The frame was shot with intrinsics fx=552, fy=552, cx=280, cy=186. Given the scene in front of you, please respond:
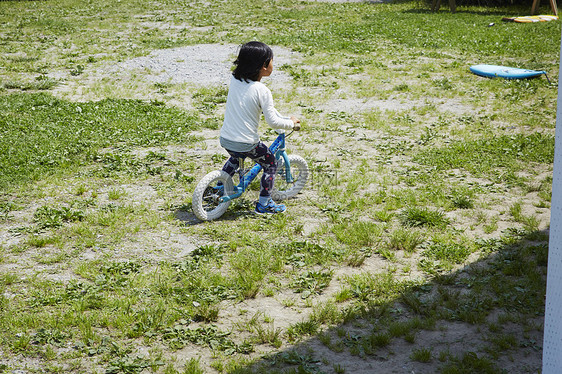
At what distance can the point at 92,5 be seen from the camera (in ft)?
70.4

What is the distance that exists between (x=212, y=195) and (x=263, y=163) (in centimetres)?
63

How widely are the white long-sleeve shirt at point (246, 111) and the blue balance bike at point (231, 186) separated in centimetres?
35

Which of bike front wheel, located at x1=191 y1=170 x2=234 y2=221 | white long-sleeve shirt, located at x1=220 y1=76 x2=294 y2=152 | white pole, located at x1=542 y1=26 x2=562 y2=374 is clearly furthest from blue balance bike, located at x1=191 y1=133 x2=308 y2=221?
white pole, located at x1=542 y1=26 x2=562 y2=374

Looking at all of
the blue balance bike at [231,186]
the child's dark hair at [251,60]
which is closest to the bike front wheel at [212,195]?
the blue balance bike at [231,186]

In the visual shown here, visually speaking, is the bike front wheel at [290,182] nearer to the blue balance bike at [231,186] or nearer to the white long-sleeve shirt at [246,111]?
the blue balance bike at [231,186]

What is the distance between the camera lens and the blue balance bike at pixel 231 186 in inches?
218

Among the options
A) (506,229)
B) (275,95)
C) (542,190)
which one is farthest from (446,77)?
(506,229)

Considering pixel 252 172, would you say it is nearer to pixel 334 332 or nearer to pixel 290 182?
pixel 290 182

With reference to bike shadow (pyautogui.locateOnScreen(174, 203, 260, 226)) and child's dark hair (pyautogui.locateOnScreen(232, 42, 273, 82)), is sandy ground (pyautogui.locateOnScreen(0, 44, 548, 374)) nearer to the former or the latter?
bike shadow (pyautogui.locateOnScreen(174, 203, 260, 226))

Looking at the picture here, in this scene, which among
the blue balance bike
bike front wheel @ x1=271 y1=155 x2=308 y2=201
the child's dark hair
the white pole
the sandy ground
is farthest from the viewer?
bike front wheel @ x1=271 y1=155 x2=308 y2=201

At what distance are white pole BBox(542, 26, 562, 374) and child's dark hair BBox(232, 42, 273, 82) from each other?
9.86 ft

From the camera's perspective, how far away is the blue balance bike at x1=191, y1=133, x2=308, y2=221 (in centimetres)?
553

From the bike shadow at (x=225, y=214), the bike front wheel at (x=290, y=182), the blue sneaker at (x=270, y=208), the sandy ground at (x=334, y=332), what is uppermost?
the bike front wheel at (x=290, y=182)

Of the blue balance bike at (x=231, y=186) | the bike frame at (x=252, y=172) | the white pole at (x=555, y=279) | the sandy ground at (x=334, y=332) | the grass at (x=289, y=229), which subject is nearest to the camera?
the white pole at (x=555, y=279)
